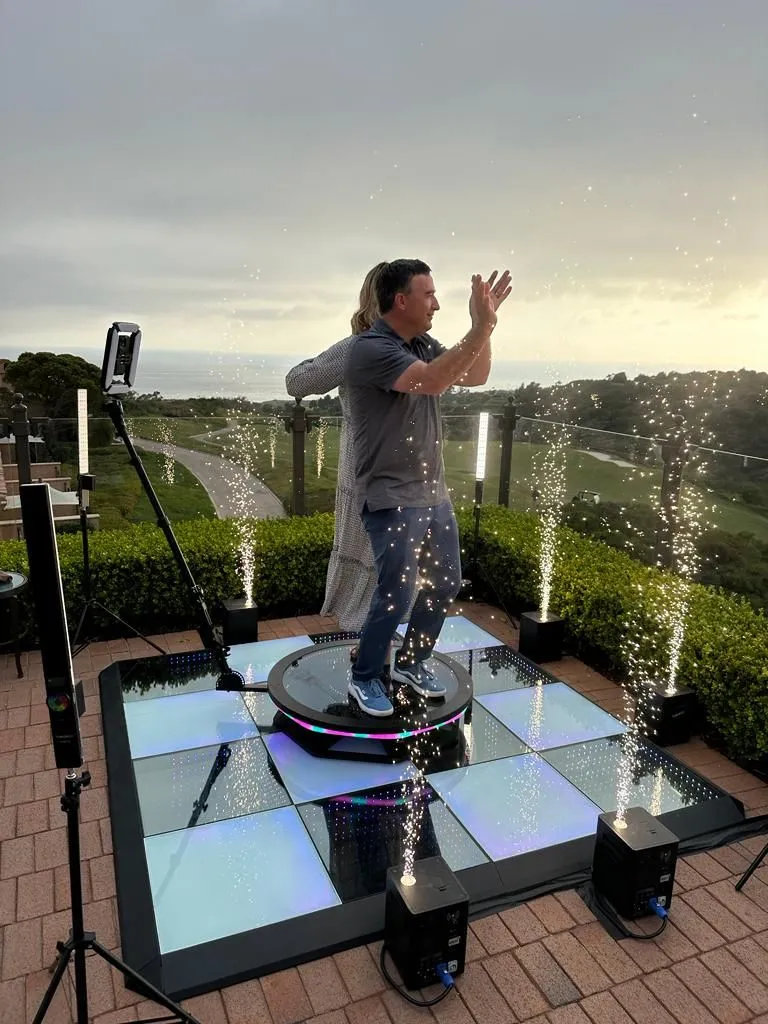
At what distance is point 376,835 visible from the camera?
7.57 ft

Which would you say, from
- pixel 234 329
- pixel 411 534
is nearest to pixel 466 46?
pixel 234 329

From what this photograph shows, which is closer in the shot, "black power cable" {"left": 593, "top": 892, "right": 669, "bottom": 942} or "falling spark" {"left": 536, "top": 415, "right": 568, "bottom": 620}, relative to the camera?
"black power cable" {"left": 593, "top": 892, "right": 669, "bottom": 942}

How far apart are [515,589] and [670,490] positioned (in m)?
1.37

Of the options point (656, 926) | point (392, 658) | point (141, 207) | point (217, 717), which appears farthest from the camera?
point (141, 207)

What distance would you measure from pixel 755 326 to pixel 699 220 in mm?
527

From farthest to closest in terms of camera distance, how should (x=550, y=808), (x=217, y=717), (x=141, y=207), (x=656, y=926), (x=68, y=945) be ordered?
(x=141, y=207) < (x=217, y=717) < (x=550, y=808) < (x=656, y=926) < (x=68, y=945)

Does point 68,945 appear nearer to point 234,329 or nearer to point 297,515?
point 234,329

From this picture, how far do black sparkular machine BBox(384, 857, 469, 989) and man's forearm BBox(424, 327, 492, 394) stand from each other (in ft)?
4.91

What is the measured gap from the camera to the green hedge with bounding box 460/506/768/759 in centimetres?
282

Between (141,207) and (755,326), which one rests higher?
(141,207)

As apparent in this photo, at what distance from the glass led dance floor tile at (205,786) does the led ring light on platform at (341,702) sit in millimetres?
248

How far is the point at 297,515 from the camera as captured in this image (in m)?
5.55

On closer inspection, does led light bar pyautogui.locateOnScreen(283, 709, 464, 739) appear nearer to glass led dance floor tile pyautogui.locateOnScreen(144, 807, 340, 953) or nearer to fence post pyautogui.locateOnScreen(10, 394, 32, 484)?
glass led dance floor tile pyautogui.locateOnScreen(144, 807, 340, 953)

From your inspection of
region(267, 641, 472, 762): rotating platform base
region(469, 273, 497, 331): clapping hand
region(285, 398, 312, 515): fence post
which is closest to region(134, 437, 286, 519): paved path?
region(285, 398, 312, 515): fence post
